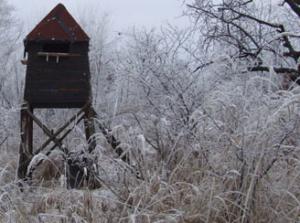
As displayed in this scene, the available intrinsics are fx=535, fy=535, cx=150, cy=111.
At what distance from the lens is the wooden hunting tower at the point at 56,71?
27.3 feet

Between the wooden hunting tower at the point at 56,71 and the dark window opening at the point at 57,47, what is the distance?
0.09 feet

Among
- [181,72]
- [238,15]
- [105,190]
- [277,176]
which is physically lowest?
[105,190]

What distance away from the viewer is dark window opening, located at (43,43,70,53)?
8.98 metres

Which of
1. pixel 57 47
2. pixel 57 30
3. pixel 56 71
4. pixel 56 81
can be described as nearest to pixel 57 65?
pixel 56 71

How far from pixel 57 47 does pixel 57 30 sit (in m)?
0.50

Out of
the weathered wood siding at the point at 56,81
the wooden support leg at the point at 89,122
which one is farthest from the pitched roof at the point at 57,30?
the wooden support leg at the point at 89,122

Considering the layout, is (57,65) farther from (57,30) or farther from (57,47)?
(57,47)

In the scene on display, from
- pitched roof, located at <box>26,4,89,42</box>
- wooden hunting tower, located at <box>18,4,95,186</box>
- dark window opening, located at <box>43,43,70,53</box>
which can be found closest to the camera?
wooden hunting tower, located at <box>18,4,95,186</box>

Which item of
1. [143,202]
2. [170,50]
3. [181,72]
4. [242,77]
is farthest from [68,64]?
[143,202]

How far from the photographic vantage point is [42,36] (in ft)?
28.6

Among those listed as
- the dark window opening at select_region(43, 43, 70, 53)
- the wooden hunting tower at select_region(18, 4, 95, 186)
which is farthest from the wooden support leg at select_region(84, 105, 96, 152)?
the dark window opening at select_region(43, 43, 70, 53)

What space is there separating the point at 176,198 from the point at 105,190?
0.66 m

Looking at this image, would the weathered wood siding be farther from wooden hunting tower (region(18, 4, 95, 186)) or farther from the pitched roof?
the pitched roof

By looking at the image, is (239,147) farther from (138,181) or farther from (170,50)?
(170,50)
